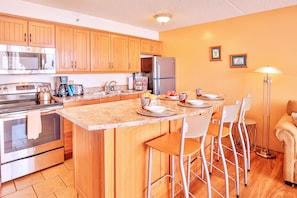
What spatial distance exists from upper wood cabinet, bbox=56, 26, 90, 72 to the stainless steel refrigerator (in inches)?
56.0

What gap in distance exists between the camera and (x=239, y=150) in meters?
3.42

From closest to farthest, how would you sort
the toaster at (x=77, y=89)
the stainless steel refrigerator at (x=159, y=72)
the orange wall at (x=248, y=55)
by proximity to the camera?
the orange wall at (x=248, y=55) → the toaster at (x=77, y=89) → the stainless steel refrigerator at (x=159, y=72)

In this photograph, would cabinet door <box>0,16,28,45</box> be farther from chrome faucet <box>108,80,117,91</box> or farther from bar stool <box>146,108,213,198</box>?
bar stool <box>146,108,213,198</box>

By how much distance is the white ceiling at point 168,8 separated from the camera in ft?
9.77

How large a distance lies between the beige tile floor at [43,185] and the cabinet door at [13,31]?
5.95 feet

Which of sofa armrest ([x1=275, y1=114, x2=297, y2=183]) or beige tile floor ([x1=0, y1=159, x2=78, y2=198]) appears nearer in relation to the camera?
beige tile floor ([x1=0, y1=159, x2=78, y2=198])

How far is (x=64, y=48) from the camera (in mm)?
3189

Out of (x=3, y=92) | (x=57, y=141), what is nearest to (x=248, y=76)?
(x=57, y=141)

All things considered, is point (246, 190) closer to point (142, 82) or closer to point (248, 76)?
point (248, 76)

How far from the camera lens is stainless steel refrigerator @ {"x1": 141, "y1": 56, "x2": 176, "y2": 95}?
4328 millimetres

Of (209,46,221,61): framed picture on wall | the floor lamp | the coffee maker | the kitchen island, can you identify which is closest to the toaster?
the coffee maker

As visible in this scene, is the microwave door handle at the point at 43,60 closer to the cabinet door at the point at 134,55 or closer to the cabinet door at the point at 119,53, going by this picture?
the cabinet door at the point at 119,53

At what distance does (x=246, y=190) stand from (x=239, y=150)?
1.26 metres

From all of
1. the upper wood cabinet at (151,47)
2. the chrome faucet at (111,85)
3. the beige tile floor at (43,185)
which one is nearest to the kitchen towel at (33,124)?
the beige tile floor at (43,185)
